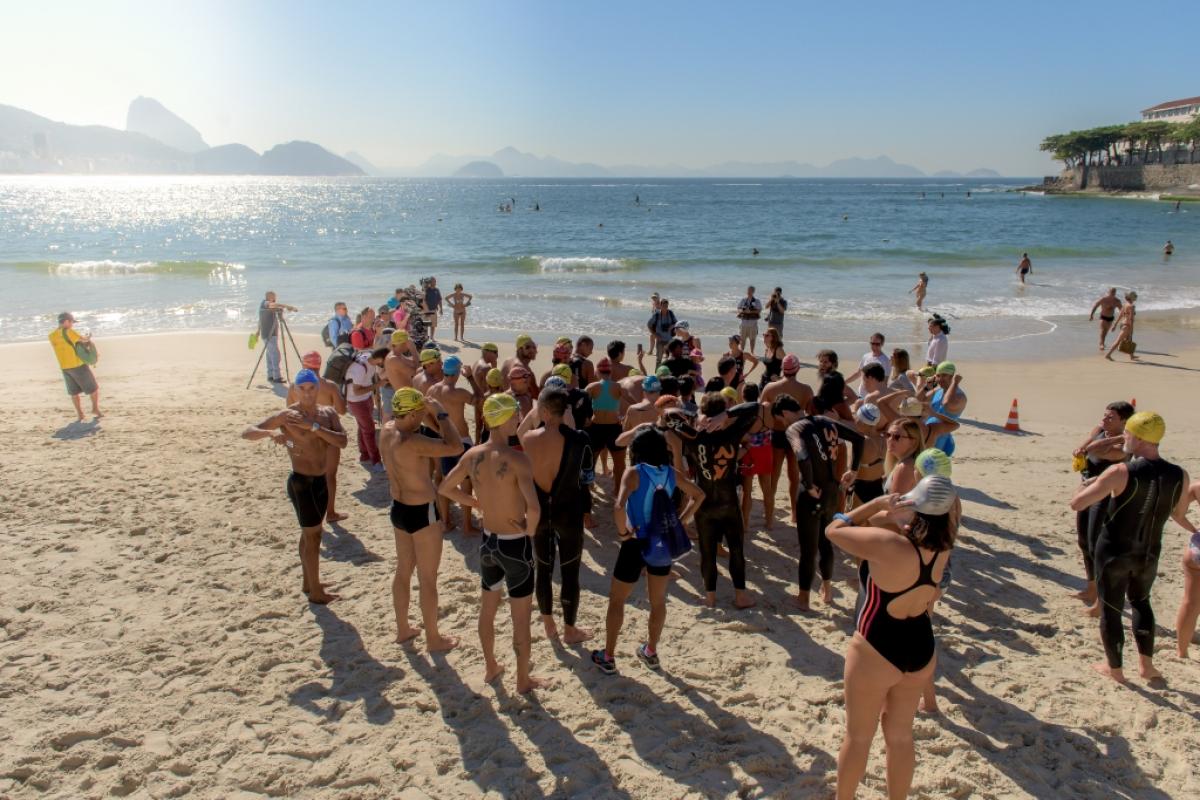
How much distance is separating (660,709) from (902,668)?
173cm

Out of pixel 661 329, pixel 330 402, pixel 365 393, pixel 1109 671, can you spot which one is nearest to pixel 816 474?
pixel 1109 671

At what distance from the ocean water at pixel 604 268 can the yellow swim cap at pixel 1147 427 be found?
1253 centimetres

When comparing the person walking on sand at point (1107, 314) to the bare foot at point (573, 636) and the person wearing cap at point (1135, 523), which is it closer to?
the person wearing cap at point (1135, 523)

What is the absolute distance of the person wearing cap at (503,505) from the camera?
166 inches

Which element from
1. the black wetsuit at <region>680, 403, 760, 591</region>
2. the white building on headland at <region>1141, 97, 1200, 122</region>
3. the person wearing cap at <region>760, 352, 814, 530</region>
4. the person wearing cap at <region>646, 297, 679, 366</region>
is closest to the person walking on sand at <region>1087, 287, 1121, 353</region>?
the person wearing cap at <region>646, 297, 679, 366</region>

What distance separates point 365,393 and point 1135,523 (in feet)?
23.0

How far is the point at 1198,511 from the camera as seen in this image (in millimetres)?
7273

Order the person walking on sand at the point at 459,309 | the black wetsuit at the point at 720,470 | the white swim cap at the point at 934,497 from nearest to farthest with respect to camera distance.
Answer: the white swim cap at the point at 934,497, the black wetsuit at the point at 720,470, the person walking on sand at the point at 459,309

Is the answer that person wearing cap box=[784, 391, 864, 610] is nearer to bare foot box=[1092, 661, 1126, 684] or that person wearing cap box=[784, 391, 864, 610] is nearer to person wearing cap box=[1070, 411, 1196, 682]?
person wearing cap box=[1070, 411, 1196, 682]

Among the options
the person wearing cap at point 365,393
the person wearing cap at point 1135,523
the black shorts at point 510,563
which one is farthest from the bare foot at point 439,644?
the person wearing cap at point 1135,523

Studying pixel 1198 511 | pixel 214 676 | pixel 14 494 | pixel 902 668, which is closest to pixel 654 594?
pixel 902 668

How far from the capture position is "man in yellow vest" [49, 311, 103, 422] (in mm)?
9562

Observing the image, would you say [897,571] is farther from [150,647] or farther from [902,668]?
[150,647]

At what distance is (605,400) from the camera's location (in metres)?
7.02
